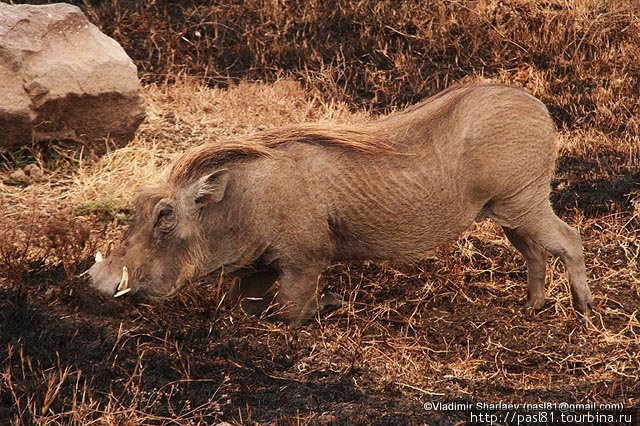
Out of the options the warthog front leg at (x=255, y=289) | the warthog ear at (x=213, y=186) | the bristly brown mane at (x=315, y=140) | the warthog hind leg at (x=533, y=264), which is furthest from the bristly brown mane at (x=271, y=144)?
the warthog hind leg at (x=533, y=264)

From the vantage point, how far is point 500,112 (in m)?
5.14

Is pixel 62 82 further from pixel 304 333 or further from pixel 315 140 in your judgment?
pixel 304 333

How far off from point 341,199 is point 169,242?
0.81m

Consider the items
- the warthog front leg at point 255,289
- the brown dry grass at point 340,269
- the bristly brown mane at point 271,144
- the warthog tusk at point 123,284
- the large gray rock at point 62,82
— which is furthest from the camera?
the large gray rock at point 62,82

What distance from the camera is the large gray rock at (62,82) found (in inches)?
237

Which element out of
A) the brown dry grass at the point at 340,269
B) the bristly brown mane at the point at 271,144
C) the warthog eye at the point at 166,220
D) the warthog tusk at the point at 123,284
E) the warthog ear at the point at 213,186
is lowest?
the brown dry grass at the point at 340,269

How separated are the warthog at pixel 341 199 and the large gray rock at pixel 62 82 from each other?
1499 millimetres

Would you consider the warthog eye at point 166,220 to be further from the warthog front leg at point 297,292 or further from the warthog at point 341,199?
the warthog front leg at point 297,292

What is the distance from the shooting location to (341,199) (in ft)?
16.3

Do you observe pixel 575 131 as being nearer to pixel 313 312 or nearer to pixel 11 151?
pixel 313 312

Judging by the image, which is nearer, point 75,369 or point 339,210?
point 75,369

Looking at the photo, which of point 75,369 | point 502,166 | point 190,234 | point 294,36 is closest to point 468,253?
point 502,166

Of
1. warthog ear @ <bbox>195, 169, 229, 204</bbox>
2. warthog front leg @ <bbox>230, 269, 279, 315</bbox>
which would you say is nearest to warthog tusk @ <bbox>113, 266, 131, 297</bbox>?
warthog ear @ <bbox>195, 169, 229, 204</bbox>

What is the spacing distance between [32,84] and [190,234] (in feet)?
5.82
